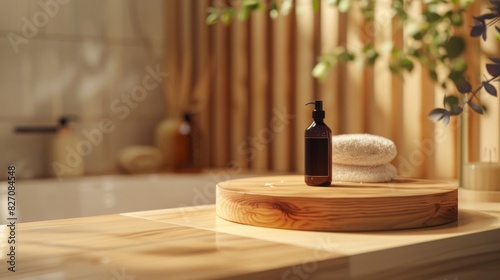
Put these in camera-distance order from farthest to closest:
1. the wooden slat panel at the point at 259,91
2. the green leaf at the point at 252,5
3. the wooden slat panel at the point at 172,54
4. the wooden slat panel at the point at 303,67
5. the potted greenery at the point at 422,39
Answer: the wooden slat panel at the point at 172,54 < the wooden slat panel at the point at 259,91 < the wooden slat panel at the point at 303,67 < the green leaf at the point at 252,5 < the potted greenery at the point at 422,39

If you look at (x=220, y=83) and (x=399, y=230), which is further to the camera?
(x=220, y=83)

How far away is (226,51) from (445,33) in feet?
3.13

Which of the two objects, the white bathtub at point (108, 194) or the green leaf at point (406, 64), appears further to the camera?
the white bathtub at point (108, 194)

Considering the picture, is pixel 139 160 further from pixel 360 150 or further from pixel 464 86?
pixel 464 86

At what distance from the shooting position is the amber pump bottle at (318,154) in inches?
49.0

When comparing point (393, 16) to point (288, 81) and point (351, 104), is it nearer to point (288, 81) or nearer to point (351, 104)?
point (351, 104)

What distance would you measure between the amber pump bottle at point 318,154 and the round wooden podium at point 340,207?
58 millimetres

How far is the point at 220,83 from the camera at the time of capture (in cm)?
254

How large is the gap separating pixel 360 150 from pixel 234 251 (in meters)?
0.47

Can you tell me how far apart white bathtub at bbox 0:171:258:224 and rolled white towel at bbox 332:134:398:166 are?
98 centimetres

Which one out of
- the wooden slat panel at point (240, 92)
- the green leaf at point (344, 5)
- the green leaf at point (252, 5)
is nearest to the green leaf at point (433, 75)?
the green leaf at point (344, 5)

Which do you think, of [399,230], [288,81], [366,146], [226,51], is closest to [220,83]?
[226,51]

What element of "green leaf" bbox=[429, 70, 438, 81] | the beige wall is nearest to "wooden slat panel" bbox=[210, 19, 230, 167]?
the beige wall

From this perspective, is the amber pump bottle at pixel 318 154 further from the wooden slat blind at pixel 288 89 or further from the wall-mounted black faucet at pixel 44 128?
the wall-mounted black faucet at pixel 44 128
